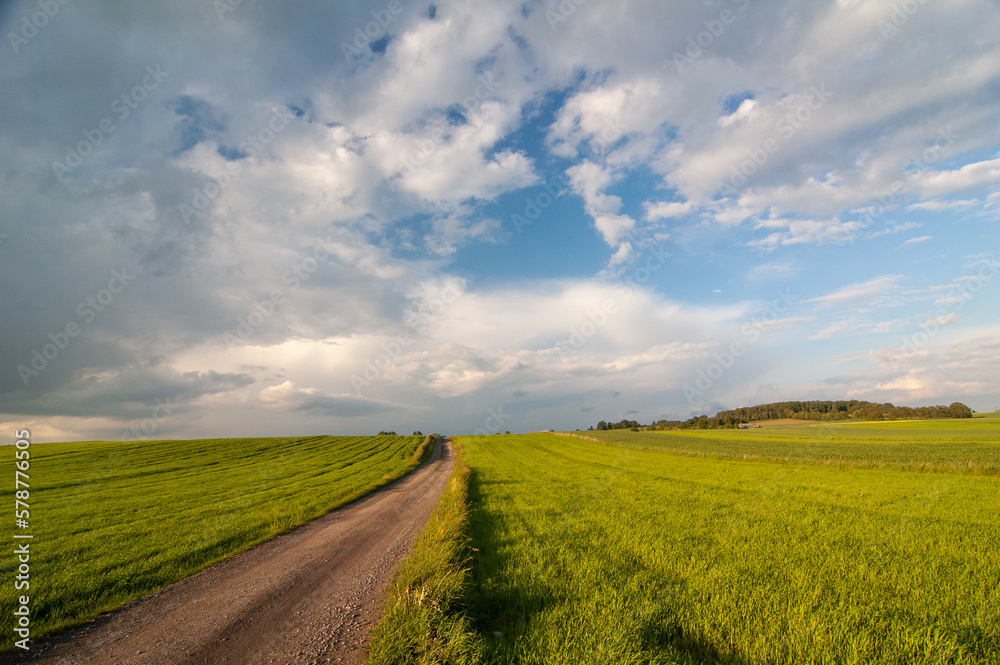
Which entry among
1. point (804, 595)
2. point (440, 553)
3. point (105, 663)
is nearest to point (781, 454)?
point (804, 595)

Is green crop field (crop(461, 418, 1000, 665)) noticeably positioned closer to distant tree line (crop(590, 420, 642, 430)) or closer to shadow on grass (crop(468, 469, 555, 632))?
shadow on grass (crop(468, 469, 555, 632))

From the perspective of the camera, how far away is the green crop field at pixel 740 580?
16.9ft

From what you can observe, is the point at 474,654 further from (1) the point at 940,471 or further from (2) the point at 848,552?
(1) the point at 940,471

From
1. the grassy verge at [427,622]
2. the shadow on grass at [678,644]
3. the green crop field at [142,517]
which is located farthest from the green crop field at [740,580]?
the green crop field at [142,517]

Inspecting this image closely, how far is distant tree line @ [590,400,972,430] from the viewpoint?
9606 cm

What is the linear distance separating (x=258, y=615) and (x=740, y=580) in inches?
376

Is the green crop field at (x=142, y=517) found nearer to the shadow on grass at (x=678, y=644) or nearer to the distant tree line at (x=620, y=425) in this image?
the shadow on grass at (x=678, y=644)

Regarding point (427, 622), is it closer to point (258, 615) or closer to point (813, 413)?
point (258, 615)

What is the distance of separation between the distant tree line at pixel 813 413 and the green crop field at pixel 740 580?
120 meters

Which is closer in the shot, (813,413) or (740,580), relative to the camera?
(740,580)

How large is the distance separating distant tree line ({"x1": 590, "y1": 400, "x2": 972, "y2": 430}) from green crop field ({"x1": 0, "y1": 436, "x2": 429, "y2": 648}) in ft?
429

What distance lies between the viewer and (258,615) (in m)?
7.43

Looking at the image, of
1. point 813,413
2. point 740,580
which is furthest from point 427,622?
point 813,413

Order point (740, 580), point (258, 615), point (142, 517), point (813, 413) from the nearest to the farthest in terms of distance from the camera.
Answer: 1. point (740, 580)
2. point (258, 615)
3. point (142, 517)
4. point (813, 413)
